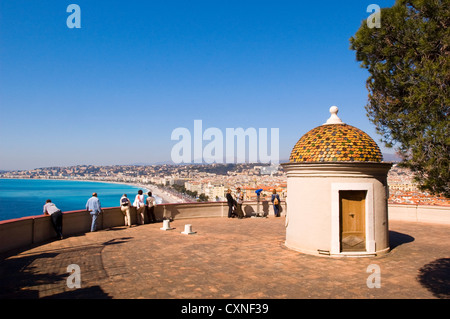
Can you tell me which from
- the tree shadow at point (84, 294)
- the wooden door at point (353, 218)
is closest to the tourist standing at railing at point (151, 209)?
the tree shadow at point (84, 294)

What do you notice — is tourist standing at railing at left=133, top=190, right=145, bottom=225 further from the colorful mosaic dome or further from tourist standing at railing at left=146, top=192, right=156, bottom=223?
the colorful mosaic dome

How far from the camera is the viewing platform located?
6.83m

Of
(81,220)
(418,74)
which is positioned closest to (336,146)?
(418,74)

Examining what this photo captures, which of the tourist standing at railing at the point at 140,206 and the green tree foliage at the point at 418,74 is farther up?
the green tree foliage at the point at 418,74

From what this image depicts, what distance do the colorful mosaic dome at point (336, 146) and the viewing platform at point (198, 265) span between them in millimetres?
3138

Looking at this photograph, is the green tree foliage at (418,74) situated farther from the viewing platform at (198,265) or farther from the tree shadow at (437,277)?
the viewing platform at (198,265)

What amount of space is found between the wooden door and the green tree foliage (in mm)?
→ 1991

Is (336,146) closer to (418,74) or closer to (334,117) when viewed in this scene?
(334,117)

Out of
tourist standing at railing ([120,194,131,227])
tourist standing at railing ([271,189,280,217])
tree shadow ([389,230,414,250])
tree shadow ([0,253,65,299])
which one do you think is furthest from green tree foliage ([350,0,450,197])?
tourist standing at railing ([120,194,131,227])

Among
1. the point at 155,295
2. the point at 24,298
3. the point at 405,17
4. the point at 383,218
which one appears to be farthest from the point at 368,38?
the point at 24,298

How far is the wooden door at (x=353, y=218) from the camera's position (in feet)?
33.4

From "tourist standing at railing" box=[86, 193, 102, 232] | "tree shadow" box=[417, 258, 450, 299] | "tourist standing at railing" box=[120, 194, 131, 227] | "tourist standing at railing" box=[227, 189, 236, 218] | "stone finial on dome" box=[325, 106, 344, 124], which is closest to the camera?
"tree shadow" box=[417, 258, 450, 299]

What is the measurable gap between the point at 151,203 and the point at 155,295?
1004cm

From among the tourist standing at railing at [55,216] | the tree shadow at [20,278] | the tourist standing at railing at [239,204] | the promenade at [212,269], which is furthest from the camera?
A: the tourist standing at railing at [239,204]
